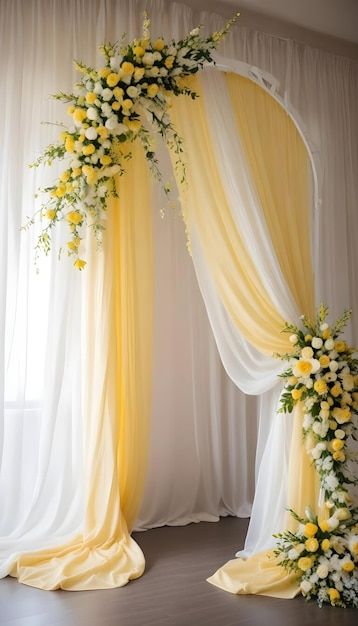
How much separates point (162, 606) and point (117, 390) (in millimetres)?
1190

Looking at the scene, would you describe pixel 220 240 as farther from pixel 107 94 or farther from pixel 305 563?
pixel 305 563

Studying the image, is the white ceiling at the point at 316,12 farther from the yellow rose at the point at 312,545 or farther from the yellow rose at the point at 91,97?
the yellow rose at the point at 312,545

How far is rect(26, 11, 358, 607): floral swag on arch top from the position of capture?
3236mm

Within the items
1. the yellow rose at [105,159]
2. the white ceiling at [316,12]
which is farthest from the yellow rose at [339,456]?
the white ceiling at [316,12]

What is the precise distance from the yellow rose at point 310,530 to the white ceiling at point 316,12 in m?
3.38

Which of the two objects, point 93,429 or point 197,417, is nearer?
point 93,429

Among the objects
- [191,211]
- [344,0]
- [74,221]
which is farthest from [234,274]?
[344,0]

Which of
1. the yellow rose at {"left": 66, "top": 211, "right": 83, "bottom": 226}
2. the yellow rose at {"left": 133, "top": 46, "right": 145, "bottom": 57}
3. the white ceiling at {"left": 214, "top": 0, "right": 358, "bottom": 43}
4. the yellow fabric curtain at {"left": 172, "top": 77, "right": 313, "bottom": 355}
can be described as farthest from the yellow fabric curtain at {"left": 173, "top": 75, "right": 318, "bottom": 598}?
the white ceiling at {"left": 214, "top": 0, "right": 358, "bottom": 43}

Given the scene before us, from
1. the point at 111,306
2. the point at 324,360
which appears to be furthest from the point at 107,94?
the point at 324,360

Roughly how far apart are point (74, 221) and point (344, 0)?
279 centimetres

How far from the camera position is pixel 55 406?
12.6 ft

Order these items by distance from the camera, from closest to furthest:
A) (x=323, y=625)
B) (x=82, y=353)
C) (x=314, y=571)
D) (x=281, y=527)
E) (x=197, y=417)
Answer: (x=323, y=625)
(x=314, y=571)
(x=281, y=527)
(x=82, y=353)
(x=197, y=417)

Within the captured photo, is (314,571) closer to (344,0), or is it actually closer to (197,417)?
(197,417)

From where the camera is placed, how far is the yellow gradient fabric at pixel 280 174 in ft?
12.3
